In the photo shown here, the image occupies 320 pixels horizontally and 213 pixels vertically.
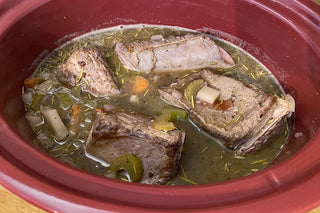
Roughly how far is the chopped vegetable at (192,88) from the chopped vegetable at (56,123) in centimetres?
69

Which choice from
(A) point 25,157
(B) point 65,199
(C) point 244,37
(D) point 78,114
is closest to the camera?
(B) point 65,199

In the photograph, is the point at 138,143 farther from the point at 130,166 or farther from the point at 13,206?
the point at 13,206

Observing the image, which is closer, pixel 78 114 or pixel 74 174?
pixel 74 174

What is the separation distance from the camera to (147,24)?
8.63ft

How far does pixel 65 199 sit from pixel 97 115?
0.70 m

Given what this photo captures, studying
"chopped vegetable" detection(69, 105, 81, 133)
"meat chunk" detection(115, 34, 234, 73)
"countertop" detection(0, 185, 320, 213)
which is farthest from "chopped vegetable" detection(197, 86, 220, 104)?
"countertop" detection(0, 185, 320, 213)

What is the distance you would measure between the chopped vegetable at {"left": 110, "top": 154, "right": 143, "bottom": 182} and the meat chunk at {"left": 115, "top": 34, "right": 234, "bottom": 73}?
2.28 ft

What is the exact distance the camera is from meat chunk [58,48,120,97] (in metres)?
2.20

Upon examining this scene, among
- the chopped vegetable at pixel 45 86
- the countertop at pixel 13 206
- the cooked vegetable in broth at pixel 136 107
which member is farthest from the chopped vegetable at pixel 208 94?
the countertop at pixel 13 206

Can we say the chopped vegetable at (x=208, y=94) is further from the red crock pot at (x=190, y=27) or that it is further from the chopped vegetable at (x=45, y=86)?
the chopped vegetable at (x=45, y=86)

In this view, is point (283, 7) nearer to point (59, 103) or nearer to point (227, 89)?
point (227, 89)

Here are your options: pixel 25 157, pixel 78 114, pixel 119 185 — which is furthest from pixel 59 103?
pixel 119 185

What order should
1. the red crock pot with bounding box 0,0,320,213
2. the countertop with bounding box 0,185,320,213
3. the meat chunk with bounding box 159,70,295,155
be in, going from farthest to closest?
the meat chunk with bounding box 159,70,295,155, the countertop with bounding box 0,185,320,213, the red crock pot with bounding box 0,0,320,213

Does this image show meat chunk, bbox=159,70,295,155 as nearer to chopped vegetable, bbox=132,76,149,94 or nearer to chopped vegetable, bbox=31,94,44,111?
chopped vegetable, bbox=132,76,149,94
